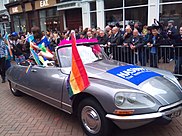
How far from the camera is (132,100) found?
10.1 feet

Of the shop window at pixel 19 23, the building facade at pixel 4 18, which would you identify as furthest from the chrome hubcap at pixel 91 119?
the building facade at pixel 4 18

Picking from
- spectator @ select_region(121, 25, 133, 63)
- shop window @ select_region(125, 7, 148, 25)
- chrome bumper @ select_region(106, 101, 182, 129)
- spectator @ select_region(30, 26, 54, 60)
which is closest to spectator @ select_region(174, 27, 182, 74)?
spectator @ select_region(121, 25, 133, 63)

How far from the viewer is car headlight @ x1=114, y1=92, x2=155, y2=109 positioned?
3.03 metres

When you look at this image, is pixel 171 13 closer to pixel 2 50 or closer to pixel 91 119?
pixel 2 50

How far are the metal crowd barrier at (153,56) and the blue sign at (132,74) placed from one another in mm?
2379

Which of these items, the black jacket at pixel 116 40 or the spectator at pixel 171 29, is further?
the spectator at pixel 171 29

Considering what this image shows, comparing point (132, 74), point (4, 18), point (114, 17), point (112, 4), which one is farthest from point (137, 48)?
point (4, 18)

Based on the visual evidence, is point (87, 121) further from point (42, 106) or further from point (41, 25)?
point (41, 25)

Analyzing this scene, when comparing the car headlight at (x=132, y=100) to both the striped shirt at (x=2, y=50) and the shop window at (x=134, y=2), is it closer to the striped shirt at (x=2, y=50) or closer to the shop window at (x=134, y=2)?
the striped shirt at (x=2, y=50)

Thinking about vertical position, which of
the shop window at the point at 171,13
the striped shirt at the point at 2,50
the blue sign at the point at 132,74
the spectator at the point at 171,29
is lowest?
the blue sign at the point at 132,74

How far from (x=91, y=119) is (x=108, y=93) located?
0.64 metres

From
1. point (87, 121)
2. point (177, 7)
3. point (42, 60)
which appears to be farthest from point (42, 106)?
point (177, 7)

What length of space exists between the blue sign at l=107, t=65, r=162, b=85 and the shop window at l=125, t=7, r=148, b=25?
8.66 metres

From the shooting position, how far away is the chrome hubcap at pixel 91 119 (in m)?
3.39
